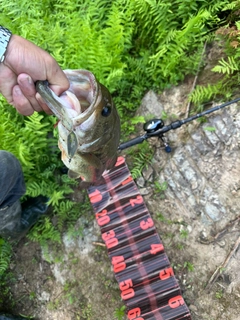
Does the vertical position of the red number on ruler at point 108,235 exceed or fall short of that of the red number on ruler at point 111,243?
it exceeds it

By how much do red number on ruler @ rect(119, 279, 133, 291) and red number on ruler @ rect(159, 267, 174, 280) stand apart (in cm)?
31

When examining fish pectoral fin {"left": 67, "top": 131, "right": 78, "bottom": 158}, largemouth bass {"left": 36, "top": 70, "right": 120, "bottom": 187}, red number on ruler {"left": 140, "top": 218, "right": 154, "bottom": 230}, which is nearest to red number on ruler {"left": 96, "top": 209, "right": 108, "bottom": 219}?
red number on ruler {"left": 140, "top": 218, "right": 154, "bottom": 230}

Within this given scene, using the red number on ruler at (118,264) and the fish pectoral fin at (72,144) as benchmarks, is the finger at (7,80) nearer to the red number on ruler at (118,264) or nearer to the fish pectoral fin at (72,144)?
the fish pectoral fin at (72,144)

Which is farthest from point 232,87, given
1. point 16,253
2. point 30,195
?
point 16,253

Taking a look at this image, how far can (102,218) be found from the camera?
3623 millimetres

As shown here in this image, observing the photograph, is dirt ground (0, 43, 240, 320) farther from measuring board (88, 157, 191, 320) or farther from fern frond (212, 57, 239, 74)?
fern frond (212, 57, 239, 74)

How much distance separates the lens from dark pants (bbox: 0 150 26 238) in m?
2.98

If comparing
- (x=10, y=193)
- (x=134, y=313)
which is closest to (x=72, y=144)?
(x=10, y=193)

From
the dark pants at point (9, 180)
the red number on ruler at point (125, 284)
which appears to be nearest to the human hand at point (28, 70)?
the dark pants at point (9, 180)

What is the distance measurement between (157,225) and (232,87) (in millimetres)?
1592

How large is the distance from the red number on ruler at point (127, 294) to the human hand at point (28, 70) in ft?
6.94

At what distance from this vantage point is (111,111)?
1939 millimetres

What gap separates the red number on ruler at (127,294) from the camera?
332 centimetres

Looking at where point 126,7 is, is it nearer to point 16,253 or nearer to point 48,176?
point 48,176
